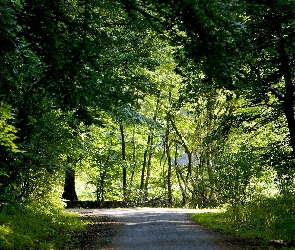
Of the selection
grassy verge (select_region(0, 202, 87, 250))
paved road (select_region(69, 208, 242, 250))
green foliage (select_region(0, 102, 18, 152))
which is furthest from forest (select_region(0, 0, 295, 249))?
paved road (select_region(69, 208, 242, 250))

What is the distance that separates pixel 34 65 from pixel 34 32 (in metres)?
0.59

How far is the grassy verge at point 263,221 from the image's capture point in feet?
35.7

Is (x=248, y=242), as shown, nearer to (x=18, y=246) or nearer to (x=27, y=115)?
(x=18, y=246)

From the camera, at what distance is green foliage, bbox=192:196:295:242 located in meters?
11.3

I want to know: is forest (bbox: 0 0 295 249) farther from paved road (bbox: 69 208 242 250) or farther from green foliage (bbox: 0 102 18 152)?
paved road (bbox: 69 208 242 250)

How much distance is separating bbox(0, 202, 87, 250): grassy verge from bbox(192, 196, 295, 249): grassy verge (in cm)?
497

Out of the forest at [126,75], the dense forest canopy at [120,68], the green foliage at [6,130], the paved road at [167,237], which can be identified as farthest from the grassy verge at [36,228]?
the green foliage at [6,130]

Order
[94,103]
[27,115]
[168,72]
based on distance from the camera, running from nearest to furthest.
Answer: [94,103] → [27,115] → [168,72]

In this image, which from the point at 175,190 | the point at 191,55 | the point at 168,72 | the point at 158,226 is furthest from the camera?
the point at 175,190

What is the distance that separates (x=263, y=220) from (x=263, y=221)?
2.9 inches

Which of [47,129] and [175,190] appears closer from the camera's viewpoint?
[47,129]

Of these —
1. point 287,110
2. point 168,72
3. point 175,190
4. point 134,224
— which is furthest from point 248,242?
point 175,190

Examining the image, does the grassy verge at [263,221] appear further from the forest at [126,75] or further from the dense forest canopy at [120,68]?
the dense forest canopy at [120,68]

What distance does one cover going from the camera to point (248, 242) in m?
10.9
